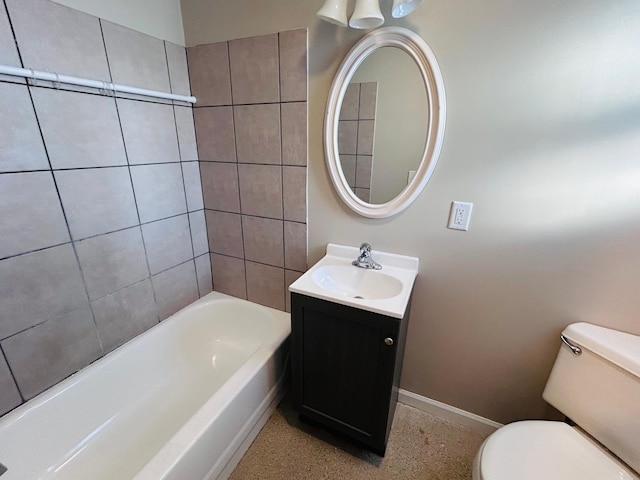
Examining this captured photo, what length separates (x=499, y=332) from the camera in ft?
4.29

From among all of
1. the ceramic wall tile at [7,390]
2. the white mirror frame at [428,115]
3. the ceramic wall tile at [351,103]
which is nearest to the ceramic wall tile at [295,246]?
the white mirror frame at [428,115]

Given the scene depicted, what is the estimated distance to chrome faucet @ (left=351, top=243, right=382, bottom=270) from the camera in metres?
1.40

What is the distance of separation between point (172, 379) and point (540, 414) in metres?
1.92

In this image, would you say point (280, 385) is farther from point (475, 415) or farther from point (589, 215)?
point (589, 215)

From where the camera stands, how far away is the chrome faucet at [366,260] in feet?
4.59

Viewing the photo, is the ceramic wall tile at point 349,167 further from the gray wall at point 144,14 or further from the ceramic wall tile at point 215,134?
the gray wall at point 144,14

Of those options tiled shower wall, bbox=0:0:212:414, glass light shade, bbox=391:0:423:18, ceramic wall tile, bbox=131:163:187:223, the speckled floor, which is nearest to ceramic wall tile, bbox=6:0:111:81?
tiled shower wall, bbox=0:0:212:414

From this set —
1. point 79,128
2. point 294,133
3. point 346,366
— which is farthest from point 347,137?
point 79,128

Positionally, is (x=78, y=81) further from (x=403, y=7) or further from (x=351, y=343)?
(x=351, y=343)

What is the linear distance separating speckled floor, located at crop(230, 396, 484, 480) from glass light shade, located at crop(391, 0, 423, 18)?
190 cm

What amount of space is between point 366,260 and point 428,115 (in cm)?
70

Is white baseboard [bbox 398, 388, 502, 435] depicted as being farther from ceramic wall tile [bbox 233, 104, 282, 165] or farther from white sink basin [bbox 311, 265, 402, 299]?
ceramic wall tile [bbox 233, 104, 282, 165]

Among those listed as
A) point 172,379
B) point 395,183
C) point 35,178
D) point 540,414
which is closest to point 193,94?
point 35,178

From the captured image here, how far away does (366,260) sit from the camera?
4.62 feet
